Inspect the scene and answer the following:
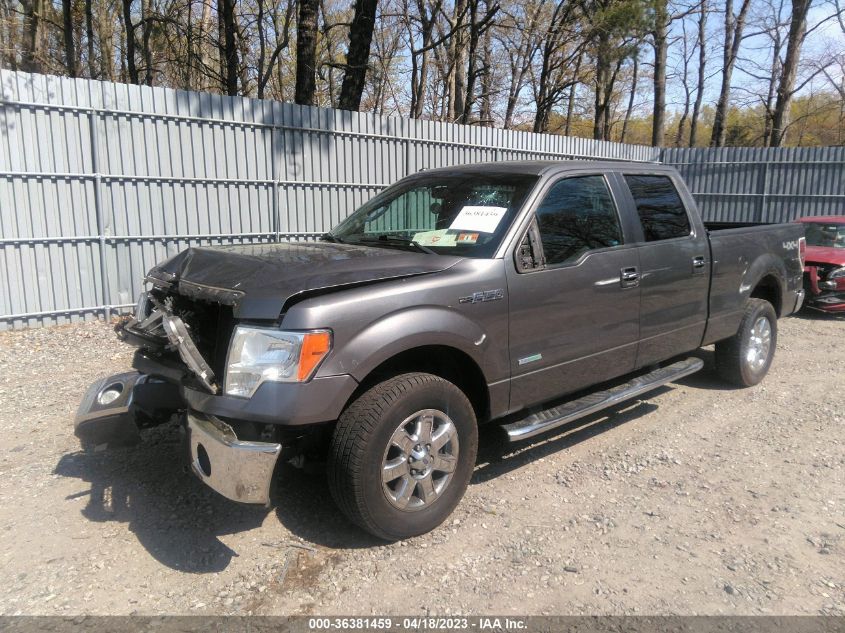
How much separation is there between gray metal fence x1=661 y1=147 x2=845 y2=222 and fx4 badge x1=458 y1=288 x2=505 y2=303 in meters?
13.0

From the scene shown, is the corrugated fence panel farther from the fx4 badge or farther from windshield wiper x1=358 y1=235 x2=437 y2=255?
the fx4 badge

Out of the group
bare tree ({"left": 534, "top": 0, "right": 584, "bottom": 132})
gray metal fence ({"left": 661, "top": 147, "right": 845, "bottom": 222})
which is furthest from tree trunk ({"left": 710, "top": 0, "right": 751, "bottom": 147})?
gray metal fence ({"left": 661, "top": 147, "right": 845, "bottom": 222})

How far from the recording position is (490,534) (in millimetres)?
3400

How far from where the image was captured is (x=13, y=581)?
2918mm

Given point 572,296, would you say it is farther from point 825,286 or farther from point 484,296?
point 825,286

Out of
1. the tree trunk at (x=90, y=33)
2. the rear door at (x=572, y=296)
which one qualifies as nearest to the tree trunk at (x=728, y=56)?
the tree trunk at (x=90, y=33)

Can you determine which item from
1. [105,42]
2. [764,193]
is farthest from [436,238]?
[105,42]

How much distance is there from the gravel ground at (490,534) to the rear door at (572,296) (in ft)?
2.20

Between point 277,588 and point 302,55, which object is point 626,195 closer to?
point 277,588

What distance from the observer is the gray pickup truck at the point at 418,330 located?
288cm

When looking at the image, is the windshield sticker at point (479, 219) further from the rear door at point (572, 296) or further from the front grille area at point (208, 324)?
the front grille area at point (208, 324)

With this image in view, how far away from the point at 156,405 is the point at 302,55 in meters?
9.26

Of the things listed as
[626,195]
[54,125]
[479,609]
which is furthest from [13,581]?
[54,125]

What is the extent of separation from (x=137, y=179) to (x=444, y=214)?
5.81m
